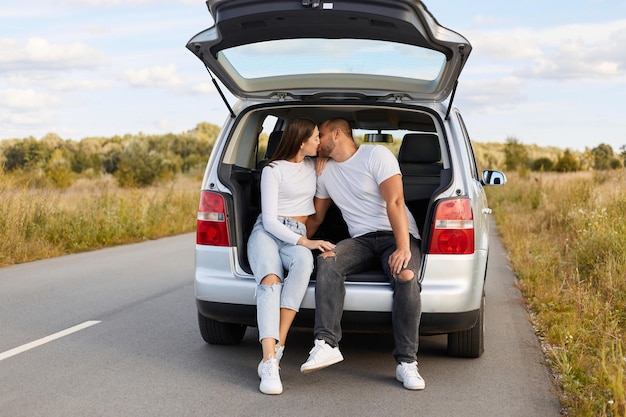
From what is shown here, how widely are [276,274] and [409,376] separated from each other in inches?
42.4

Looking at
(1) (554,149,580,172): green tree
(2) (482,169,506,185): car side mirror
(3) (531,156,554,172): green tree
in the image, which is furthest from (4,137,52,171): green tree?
(2) (482,169,506,185): car side mirror

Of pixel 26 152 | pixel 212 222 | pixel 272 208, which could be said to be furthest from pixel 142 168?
pixel 272 208

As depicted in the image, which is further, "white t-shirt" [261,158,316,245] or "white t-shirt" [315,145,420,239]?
"white t-shirt" [315,145,420,239]

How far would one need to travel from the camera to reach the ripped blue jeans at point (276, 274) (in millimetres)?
5391

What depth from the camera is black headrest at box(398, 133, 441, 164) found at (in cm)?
709

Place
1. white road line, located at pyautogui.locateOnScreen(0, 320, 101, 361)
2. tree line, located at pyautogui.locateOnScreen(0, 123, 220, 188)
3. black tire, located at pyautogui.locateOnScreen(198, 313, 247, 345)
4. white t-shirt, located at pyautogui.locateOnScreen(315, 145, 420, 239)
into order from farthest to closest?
tree line, located at pyautogui.locateOnScreen(0, 123, 220, 188) → black tire, located at pyautogui.locateOnScreen(198, 313, 247, 345) → white road line, located at pyautogui.locateOnScreen(0, 320, 101, 361) → white t-shirt, located at pyautogui.locateOnScreen(315, 145, 420, 239)

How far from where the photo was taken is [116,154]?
5278 cm

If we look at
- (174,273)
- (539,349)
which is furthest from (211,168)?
(174,273)

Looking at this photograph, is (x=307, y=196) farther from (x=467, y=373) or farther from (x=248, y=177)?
(x=467, y=373)

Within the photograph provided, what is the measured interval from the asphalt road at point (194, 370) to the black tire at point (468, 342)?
66 millimetres

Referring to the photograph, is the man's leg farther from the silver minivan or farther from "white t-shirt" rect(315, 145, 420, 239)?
"white t-shirt" rect(315, 145, 420, 239)

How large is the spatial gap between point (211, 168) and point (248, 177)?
0.69m

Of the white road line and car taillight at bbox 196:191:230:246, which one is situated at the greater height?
car taillight at bbox 196:191:230:246

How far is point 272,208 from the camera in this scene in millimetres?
5820
